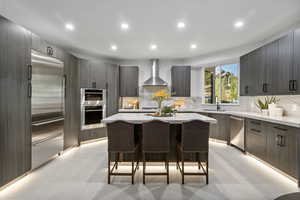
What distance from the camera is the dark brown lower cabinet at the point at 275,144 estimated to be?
240 cm

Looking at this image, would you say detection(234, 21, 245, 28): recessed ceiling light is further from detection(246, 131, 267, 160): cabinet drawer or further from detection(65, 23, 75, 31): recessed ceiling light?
detection(65, 23, 75, 31): recessed ceiling light

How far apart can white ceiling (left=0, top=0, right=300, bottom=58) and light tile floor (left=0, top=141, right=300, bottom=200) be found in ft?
9.35

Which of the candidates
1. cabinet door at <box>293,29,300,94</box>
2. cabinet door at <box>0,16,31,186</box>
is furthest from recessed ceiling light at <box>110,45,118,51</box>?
cabinet door at <box>293,29,300,94</box>

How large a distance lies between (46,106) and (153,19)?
2.71 meters

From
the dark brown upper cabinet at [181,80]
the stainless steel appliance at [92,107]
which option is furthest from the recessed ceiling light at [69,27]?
the dark brown upper cabinet at [181,80]

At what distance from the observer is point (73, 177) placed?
262 cm

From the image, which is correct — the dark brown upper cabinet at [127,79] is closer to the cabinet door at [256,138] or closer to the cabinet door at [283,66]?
the cabinet door at [256,138]

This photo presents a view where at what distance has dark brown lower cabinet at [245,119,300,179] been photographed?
2402 millimetres

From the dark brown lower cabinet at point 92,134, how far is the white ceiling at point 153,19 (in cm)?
258

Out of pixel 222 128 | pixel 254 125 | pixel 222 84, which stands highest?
pixel 222 84

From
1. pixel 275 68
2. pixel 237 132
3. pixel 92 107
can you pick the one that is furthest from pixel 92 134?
pixel 275 68

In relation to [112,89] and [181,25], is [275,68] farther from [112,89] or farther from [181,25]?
[112,89]

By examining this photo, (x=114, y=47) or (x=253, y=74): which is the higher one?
(x=114, y=47)

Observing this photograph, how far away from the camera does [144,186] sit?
2.36m
